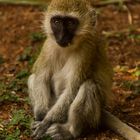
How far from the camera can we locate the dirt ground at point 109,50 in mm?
8961

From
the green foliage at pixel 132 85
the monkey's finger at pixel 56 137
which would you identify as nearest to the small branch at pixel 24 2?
the green foliage at pixel 132 85

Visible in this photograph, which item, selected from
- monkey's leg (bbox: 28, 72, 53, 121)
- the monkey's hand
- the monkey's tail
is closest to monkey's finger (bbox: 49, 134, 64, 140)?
the monkey's hand

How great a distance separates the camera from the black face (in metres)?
7.96

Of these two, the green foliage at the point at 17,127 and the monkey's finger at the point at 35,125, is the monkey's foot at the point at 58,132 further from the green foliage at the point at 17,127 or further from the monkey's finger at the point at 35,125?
the green foliage at the point at 17,127

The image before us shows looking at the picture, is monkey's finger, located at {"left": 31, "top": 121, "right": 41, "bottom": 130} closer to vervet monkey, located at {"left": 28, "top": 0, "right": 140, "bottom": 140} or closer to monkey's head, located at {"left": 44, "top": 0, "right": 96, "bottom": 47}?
vervet monkey, located at {"left": 28, "top": 0, "right": 140, "bottom": 140}

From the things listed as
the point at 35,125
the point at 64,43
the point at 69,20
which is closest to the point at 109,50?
the point at 69,20

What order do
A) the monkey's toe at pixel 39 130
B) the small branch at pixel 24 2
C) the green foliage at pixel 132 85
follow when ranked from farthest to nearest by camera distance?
the small branch at pixel 24 2, the green foliage at pixel 132 85, the monkey's toe at pixel 39 130

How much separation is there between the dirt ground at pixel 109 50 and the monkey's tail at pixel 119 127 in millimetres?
98

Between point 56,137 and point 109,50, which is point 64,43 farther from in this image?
point 109,50

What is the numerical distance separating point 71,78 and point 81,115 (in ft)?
1.80

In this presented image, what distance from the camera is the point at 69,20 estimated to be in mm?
8062

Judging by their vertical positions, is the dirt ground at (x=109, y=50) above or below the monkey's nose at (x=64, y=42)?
below

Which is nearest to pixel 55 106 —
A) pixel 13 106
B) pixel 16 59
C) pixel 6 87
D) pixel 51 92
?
pixel 51 92

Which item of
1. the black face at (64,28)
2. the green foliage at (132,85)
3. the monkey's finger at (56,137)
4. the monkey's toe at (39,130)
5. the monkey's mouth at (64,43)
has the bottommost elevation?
the green foliage at (132,85)
